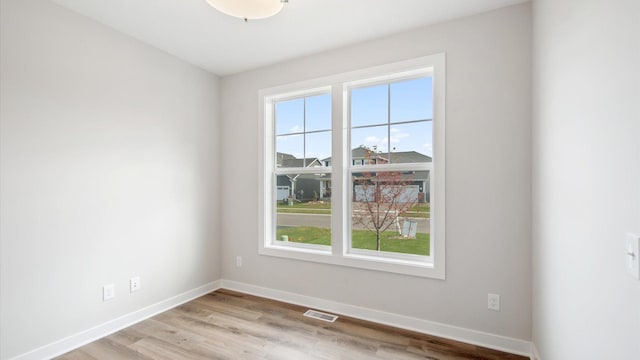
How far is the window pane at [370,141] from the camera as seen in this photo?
2828 millimetres

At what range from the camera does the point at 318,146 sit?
3.18m

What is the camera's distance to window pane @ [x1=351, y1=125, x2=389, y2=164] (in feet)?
9.28

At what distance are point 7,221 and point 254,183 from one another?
1.98 m

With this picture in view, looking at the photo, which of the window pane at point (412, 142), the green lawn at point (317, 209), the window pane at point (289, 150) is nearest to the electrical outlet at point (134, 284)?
the green lawn at point (317, 209)

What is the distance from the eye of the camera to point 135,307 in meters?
2.73

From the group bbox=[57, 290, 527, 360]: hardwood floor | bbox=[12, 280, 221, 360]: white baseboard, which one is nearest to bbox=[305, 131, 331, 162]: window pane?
bbox=[57, 290, 527, 360]: hardwood floor

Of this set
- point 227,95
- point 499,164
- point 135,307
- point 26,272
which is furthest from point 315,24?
point 135,307

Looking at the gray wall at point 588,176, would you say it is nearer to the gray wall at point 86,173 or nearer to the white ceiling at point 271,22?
the white ceiling at point 271,22

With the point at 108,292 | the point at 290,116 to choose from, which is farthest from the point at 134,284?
the point at 290,116

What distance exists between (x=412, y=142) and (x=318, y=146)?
991mm

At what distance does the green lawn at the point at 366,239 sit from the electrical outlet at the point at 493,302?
1.87 feet

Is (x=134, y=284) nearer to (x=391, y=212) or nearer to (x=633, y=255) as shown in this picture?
(x=391, y=212)

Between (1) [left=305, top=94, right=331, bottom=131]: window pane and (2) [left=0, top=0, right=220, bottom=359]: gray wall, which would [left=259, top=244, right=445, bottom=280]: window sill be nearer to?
(2) [left=0, top=0, right=220, bottom=359]: gray wall

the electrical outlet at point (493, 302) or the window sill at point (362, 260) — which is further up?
the window sill at point (362, 260)
